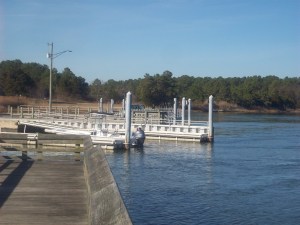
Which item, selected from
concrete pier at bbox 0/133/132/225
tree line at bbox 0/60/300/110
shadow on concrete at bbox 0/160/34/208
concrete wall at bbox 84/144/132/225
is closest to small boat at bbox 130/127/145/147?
shadow on concrete at bbox 0/160/34/208

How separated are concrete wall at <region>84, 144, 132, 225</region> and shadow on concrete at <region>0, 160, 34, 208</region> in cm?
195

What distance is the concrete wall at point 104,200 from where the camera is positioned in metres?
4.64

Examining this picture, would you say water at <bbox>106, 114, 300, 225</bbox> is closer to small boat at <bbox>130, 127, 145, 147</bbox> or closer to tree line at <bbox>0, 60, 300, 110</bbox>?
small boat at <bbox>130, 127, 145, 147</bbox>

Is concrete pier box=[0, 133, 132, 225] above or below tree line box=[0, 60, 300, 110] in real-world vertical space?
below

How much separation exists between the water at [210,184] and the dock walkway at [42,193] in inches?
200

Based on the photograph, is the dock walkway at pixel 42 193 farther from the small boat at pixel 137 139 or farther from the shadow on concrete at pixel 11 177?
the small boat at pixel 137 139

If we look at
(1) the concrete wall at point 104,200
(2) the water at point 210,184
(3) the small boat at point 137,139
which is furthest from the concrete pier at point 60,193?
(3) the small boat at point 137,139

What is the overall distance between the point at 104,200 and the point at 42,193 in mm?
4231

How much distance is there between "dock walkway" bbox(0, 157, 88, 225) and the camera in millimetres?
7551

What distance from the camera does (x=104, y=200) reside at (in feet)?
17.9

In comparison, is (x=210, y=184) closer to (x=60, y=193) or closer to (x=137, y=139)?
(x=60, y=193)

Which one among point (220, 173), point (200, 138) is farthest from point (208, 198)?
point (200, 138)

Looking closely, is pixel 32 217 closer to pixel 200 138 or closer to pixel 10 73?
pixel 200 138

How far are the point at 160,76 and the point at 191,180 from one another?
10151 centimetres
